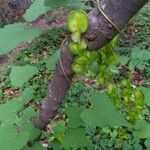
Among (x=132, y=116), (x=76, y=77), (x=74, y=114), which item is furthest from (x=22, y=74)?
(x=76, y=77)

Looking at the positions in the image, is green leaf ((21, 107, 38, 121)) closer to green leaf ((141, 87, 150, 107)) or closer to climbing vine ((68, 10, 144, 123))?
climbing vine ((68, 10, 144, 123))

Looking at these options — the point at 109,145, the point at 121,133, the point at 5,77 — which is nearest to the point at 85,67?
the point at 121,133

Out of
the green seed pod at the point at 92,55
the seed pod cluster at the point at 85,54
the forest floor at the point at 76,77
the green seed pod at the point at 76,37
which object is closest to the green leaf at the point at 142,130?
the seed pod cluster at the point at 85,54

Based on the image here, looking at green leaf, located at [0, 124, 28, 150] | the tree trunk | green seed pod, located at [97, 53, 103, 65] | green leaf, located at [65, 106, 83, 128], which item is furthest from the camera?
green leaf, located at [65, 106, 83, 128]

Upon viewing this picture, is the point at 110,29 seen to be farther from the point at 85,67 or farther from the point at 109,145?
the point at 109,145

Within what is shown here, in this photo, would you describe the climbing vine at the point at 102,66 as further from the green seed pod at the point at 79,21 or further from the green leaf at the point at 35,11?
the green leaf at the point at 35,11

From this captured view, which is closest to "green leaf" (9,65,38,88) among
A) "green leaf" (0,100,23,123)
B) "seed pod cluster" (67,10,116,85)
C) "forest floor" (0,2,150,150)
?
"green leaf" (0,100,23,123)
